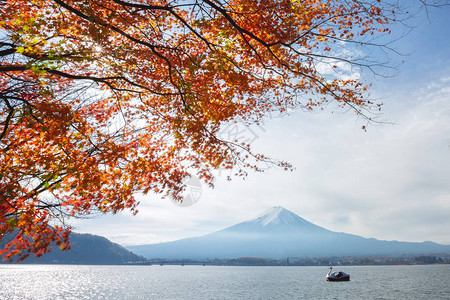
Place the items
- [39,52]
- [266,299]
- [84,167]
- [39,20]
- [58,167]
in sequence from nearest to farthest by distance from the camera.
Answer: [39,52] → [39,20] → [58,167] → [84,167] → [266,299]

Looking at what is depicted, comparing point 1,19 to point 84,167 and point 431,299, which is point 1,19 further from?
point 431,299

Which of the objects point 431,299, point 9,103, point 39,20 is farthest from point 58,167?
point 431,299

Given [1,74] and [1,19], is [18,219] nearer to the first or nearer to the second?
[1,74]

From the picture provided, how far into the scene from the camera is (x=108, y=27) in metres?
6.88

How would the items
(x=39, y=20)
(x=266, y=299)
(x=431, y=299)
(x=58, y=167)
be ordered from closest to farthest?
1. (x=39, y=20)
2. (x=58, y=167)
3. (x=431, y=299)
4. (x=266, y=299)

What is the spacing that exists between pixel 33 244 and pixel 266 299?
184ft

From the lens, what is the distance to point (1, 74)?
24.9 ft

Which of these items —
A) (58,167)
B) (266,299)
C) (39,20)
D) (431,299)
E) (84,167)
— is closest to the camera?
(39,20)

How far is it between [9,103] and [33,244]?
164 inches

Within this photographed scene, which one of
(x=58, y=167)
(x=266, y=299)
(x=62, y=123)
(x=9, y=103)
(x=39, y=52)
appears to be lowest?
(x=266, y=299)

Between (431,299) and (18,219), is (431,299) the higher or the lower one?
the lower one

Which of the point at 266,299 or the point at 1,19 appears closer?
the point at 1,19

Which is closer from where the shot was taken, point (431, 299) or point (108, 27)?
point (108, 27)

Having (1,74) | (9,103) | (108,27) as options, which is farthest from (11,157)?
(108,27)
